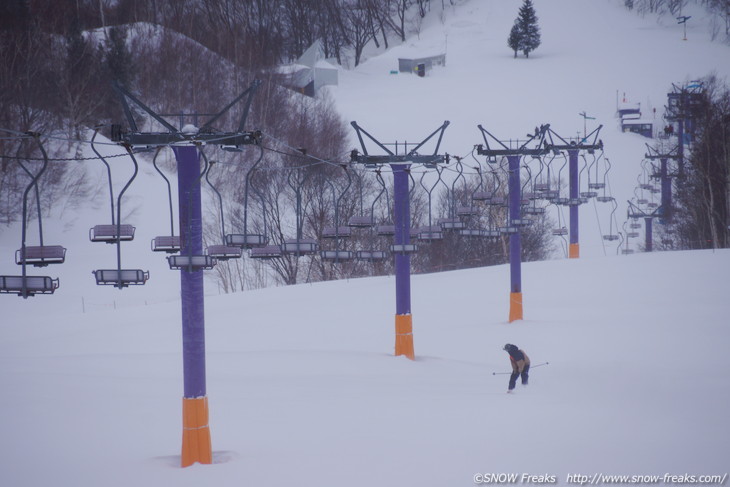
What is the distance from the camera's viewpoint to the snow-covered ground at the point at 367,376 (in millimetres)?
10484

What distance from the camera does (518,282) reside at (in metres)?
23.9

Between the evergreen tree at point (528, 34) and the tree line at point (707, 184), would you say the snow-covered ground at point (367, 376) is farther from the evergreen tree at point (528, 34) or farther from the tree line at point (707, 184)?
the evergreen tree at point (528, 34)

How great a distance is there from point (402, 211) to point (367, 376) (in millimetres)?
4093

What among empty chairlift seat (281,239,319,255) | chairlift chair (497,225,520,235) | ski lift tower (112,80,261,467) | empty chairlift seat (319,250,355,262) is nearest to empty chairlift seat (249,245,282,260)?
empty chairlift seat (281,239,319,255)

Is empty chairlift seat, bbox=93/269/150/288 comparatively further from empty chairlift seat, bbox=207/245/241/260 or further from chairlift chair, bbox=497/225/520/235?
chairlift chair, bbox=497/225/520/235

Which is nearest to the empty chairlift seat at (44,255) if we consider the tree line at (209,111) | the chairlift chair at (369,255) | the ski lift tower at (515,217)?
the chairlift chair at (369,255)

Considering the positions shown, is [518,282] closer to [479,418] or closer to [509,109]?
[479,418]

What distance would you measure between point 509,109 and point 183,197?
206 ft

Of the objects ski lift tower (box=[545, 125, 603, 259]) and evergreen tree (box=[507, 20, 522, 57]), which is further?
evergreen tree (box=[507, 20, 522, 57])

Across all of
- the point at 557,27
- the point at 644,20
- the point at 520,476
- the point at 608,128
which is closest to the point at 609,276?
the point at 520,476

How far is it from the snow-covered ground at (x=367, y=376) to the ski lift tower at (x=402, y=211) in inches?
30.4

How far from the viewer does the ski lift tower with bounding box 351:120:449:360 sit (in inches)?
670

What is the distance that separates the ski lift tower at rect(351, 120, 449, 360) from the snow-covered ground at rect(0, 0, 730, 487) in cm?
77

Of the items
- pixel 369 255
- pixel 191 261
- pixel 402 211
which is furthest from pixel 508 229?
pixel 191 261
